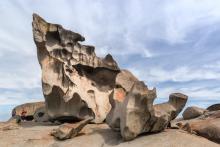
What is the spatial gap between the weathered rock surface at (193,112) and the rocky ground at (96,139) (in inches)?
287

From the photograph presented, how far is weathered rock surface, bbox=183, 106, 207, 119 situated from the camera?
22439mm

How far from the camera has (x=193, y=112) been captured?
22.8 meters

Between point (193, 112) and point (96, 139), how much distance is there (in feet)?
30.9

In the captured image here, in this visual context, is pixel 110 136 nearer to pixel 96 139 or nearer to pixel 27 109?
pixel 96 139

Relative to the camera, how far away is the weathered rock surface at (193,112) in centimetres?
2244

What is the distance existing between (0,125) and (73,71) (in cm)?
471

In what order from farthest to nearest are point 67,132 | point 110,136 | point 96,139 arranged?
point 110,136, point 67,132, point 96,139

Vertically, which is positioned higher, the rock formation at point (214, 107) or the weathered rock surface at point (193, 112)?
the rock formation at point (214, 107)

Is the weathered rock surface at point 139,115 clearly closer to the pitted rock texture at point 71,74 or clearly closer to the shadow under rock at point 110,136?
the shadow under rock at point 110,136

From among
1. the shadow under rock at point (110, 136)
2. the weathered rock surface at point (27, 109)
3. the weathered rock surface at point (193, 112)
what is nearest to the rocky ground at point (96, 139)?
the shadow under rock at point (110, 136)

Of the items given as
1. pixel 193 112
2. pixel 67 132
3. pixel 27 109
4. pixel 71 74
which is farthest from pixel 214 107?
pixel 27 109

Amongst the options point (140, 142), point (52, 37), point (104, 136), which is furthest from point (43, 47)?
point (140, 142)

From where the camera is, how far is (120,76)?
2095cm

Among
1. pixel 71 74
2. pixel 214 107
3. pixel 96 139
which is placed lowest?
pixel 96 139
